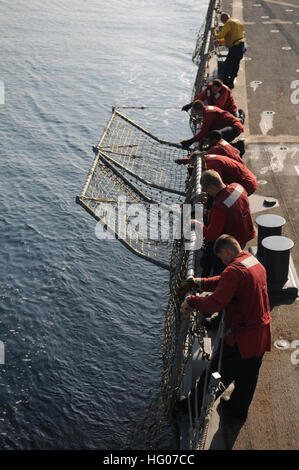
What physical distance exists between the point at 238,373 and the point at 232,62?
38.2ft

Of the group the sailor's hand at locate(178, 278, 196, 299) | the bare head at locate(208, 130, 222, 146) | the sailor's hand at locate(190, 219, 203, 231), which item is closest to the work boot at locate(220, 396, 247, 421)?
the sailor's hand at locate(178, 278, 196, 299)

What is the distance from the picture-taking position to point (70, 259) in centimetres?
1709

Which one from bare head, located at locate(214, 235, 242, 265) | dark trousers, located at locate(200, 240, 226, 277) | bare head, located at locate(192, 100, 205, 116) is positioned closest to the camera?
bare head, located at locate(214, 235, 242, 265)

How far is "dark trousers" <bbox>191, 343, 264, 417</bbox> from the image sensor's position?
19.2 ft

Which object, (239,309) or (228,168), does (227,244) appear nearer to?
(239,309)

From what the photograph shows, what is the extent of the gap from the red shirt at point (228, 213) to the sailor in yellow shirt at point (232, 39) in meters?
9.44

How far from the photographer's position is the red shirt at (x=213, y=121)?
10586 millimetres

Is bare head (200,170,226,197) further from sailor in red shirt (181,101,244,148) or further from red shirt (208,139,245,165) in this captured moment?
sailor in red shirt (181,101,244,148)

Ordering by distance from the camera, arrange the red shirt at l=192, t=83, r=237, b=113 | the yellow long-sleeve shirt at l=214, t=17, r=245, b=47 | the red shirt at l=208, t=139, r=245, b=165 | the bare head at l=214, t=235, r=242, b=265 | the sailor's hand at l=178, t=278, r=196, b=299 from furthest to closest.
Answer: the yellow long-sleeve shirt at l=214, t=17, r=245, b=47, the red shirt at l=192, t=83, r=237, b=113, the red shirt at l=208, t=139, r=245, b=165, the sailor's hand at l=178, t=278, r=196, b=299, the bare head at l=214, t=235, r=242, b=265

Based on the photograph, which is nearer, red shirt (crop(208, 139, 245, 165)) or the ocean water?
red shirt (crop(208, 139, 245, 165))

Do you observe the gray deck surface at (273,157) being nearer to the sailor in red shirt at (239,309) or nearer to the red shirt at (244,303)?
the sailor in red shirt at (239,309)

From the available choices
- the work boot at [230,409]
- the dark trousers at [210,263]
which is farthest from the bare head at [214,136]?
the work boot at [230,409]

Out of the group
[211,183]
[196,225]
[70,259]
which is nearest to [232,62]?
[70,259]

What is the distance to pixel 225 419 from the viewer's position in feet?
20.3
